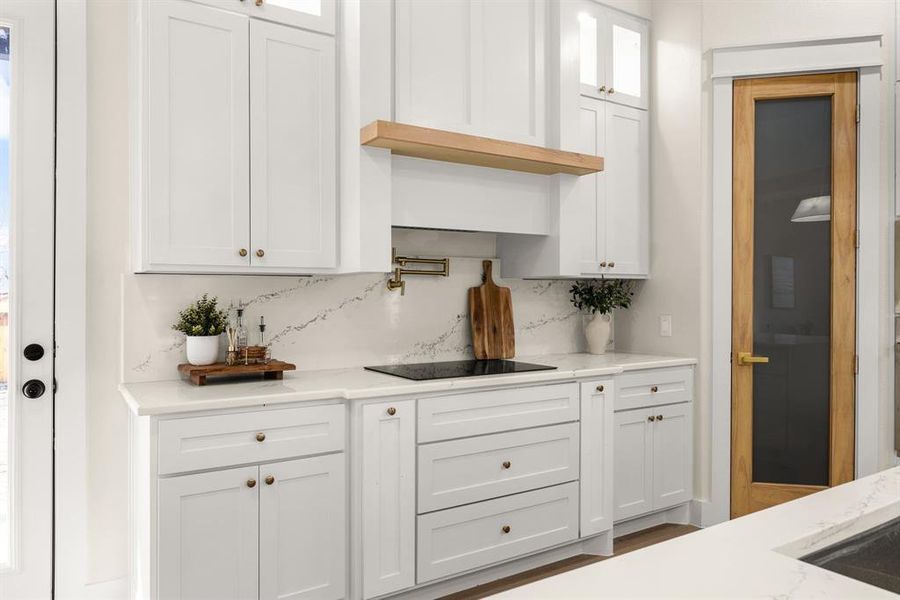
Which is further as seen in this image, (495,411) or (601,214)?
(601,214)

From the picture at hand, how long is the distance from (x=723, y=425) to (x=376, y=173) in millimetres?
2354

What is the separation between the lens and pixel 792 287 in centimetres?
340

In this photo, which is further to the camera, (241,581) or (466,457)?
(466,457)

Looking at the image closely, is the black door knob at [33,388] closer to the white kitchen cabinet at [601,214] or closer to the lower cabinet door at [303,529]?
the lower cabinet door at [303,529]

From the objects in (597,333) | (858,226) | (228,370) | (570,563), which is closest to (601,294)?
(597,333)

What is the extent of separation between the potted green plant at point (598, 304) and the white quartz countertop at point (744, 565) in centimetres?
253

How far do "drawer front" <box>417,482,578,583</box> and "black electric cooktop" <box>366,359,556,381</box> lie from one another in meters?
0.55

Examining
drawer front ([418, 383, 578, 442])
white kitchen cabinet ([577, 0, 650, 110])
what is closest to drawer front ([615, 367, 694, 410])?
drawer front ([418, 383, 578, 442])

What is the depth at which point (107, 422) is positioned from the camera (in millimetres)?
2482

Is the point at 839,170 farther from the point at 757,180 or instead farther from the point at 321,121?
the point at 321,121

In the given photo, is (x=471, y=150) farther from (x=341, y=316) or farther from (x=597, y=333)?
(x=597, y=333)

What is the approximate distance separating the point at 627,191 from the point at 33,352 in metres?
3.03

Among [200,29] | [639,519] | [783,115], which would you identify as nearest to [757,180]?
[783,115]

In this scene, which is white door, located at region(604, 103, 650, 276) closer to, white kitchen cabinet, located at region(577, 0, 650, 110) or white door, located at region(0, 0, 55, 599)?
white kitchen cabinet, located at region(577, 0, 650, 110)
